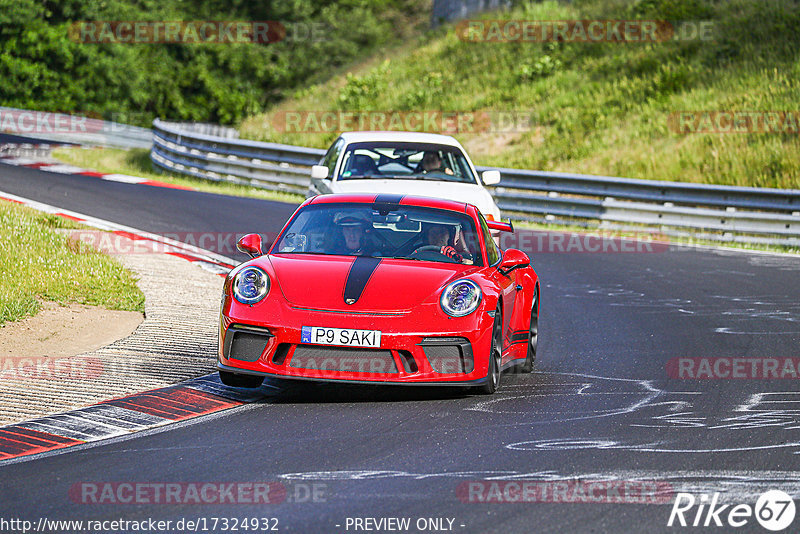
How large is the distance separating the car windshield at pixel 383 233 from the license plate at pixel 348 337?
45.2 inches

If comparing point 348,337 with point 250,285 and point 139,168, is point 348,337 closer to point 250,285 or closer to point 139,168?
point 250,285

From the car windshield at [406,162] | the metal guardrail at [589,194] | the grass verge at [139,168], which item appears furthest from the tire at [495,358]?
the grass verge at [139,168]

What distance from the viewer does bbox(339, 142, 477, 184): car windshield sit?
555 inches

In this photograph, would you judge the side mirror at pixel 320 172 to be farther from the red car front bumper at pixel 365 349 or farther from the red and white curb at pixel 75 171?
the red and white curb at pixel 75 171

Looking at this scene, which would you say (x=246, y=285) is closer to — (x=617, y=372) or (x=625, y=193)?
(x=617, y=372)

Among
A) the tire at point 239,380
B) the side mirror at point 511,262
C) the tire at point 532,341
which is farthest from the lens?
the tire at point 532,341

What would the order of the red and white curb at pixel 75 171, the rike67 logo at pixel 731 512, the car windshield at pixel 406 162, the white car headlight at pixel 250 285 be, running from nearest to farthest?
the rike67 logo at pixel 731 512
the white car headlight at pixel 250 285
the car windshield at pixel 406 162
the red and white curb at pixel 75 171

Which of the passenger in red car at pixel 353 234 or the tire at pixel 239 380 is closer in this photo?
the tire at pixel 239 380

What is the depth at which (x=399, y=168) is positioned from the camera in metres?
14.3

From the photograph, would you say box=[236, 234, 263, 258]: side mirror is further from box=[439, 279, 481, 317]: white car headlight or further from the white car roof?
the white car roof

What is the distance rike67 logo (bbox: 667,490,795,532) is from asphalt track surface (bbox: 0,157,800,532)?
0.19 ft

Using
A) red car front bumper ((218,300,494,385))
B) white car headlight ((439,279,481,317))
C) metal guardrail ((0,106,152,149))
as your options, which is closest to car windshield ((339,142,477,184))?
white car headlight ((439,279,481,317))

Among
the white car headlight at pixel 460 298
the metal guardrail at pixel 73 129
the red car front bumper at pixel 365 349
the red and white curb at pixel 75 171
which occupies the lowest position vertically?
the red car front bumper at pixel 365 349

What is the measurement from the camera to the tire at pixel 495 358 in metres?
7.79
